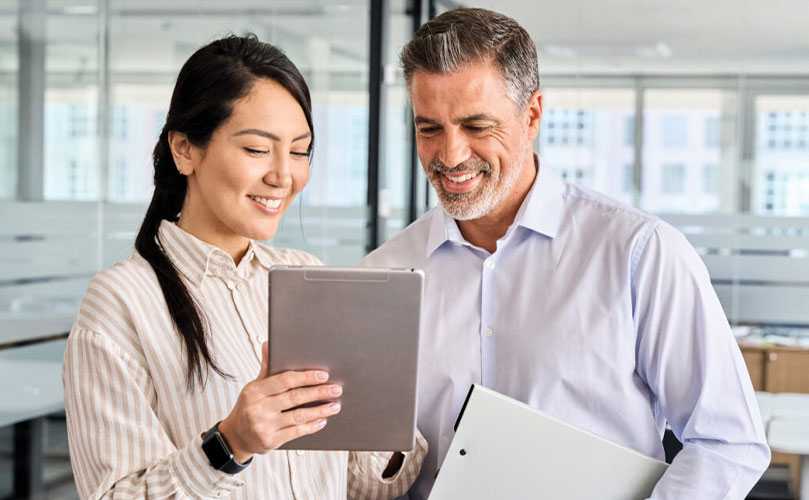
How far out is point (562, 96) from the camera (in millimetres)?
5379

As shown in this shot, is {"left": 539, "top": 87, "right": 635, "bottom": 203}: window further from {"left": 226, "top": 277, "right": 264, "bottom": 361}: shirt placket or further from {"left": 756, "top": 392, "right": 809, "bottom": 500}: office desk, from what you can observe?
{"left": 226, "top": 277, "right": 264, "bottom": 361}: shirt placket

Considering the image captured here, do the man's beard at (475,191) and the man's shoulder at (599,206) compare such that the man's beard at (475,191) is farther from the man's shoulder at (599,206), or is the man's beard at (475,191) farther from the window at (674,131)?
the window at (674,131)

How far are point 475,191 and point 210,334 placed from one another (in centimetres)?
50

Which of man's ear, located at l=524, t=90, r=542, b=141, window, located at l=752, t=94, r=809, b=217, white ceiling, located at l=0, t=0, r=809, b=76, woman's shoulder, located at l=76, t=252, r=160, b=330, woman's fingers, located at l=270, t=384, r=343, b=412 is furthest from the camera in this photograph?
window, located at l=752, t=94, r=809, b=217

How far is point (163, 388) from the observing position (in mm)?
1283

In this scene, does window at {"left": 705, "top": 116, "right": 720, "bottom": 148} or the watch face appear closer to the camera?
the watch face

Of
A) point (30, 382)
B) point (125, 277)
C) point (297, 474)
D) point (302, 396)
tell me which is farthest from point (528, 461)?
point (30, 382)

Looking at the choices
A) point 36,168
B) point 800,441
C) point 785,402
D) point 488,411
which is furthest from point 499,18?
point 785,402

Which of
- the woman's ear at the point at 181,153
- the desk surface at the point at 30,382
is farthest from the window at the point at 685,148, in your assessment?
the woman's ear at the point at 181,153

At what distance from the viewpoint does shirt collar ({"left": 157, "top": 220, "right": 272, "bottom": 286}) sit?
4.64ft

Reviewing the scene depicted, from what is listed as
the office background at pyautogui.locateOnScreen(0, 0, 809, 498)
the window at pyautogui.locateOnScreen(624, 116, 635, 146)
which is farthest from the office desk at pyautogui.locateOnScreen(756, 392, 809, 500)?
the window at pyautogui.locateOnScreen(624, 116, 635, 146)

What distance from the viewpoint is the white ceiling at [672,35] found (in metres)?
5.10

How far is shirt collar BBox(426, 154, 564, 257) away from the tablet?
1.52 feet

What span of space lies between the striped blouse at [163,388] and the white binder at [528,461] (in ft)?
0.66
